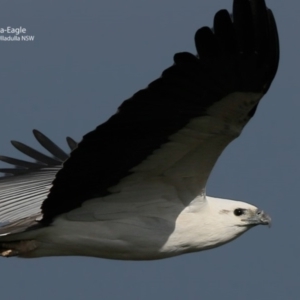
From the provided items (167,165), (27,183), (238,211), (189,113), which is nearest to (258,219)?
(238,211)

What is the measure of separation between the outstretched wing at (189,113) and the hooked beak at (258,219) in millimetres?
861

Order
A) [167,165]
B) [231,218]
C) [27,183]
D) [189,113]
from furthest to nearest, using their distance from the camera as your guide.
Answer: [27,183], [231,218], [167,165], [189,113]

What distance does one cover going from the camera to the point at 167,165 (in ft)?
41.1

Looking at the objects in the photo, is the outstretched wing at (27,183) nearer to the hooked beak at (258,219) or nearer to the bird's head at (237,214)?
the bird's head at (237,214)

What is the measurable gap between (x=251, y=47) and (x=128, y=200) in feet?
7.74

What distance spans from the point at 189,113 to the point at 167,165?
3.07 ft

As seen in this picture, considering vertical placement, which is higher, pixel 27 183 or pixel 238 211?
pixel 27 183

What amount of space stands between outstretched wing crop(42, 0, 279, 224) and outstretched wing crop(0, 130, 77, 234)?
128 centimetres

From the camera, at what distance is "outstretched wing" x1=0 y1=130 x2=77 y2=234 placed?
14.0 metres

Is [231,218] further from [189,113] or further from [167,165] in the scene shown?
[189,113]

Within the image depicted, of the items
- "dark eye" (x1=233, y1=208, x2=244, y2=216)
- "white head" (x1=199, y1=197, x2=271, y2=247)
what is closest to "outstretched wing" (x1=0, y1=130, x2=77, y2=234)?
"white head" (x1=199, y1=197, x2=271, y2=247)

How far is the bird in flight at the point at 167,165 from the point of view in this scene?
37.4ft

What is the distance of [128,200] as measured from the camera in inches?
508

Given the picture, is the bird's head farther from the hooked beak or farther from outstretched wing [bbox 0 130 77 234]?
outstretched wing [bbox 0 130 77 234]
